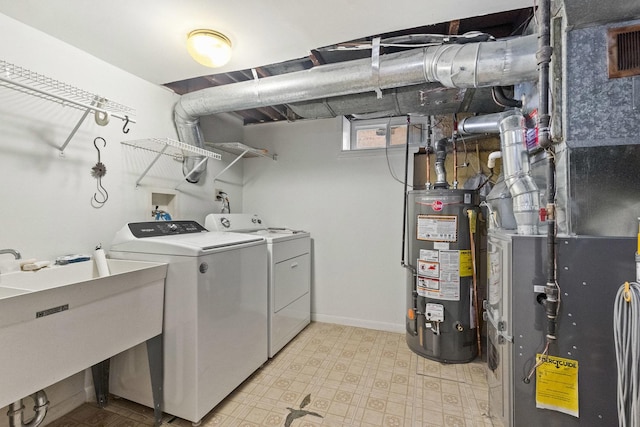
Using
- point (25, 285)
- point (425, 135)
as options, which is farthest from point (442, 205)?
point (25, 285)

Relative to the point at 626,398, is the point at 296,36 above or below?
above

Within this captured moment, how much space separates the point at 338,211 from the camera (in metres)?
3.08

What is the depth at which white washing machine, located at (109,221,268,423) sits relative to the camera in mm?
1587

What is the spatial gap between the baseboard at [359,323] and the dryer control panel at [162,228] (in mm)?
1670

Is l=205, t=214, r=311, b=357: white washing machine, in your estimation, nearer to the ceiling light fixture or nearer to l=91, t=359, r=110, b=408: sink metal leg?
l=91, t=359, r=110, b=408: sink metal leg

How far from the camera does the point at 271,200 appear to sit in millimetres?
3350

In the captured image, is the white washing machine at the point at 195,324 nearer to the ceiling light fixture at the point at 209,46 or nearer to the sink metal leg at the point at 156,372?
the sink metal leg at the point at 156,372

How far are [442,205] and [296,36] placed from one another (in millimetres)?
1687

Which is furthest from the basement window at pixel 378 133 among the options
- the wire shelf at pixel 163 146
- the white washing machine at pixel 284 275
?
the wire shelf at pixel 163 146

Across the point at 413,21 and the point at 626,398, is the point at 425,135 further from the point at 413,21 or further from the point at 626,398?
the point at 626,398

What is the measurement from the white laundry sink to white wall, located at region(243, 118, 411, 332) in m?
1.81

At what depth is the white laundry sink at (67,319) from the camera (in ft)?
3.39

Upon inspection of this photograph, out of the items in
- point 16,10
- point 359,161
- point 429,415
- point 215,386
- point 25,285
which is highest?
point 16,10

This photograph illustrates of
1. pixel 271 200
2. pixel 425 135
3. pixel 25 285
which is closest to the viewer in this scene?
pixel 25 285
